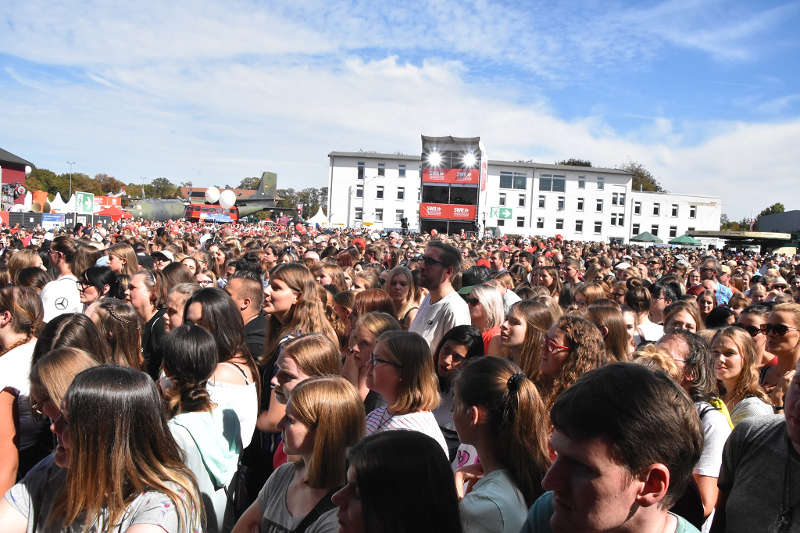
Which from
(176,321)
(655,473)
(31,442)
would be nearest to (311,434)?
(655,473)

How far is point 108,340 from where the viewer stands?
3.83 metres

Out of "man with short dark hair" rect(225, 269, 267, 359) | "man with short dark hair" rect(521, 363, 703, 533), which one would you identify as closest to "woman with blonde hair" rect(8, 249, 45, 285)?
"man with short dark hair" rect(225, 269, 267, 359)

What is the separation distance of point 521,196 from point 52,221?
49.0 metres

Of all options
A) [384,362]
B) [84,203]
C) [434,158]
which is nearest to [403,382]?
[384,362]

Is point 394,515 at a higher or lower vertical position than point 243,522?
higher

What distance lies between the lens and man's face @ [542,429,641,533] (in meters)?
1.46

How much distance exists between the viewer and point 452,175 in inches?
1543

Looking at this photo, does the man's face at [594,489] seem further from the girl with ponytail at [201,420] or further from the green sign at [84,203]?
the green sign at [84,203]

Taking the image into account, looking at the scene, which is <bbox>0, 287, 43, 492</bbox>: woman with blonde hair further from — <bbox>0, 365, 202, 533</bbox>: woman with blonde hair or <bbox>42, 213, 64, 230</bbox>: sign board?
<bbox>42, 213, 64, 230</bbox>: sign board

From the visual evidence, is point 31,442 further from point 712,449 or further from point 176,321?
point 712,449

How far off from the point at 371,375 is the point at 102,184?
436ft

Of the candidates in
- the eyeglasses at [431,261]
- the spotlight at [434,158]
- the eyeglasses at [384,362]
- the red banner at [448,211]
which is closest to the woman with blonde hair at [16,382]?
the eyeglasses at [384,362]

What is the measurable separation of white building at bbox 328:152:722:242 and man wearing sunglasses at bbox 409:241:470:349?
186 feet

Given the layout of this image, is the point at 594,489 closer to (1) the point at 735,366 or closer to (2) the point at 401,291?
(1) the point at 735,366
